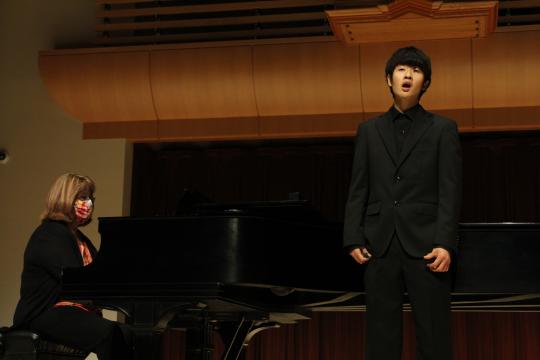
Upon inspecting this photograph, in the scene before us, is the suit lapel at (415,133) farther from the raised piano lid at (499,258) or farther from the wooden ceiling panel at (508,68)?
the wooden ceiling panel at (508,68)

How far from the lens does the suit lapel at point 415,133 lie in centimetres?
292

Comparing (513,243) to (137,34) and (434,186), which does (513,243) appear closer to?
(434,186)

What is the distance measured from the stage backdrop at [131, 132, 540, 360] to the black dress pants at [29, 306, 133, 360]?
3.29 metres

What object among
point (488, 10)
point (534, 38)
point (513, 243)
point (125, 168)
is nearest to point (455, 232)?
point (513, 243)

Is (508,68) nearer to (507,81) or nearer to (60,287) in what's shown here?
(507,81)

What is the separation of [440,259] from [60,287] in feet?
5.48

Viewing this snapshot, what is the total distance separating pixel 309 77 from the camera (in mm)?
6262

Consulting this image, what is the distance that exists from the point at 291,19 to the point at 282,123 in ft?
2.58

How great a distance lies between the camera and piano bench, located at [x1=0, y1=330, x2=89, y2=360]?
353cm

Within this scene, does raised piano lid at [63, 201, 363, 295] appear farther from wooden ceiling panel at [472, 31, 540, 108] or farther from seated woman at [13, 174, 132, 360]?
wooden ceiling panel at [472, 31, 540, 108]

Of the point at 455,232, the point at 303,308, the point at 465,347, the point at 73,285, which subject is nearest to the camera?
the point at 455,232

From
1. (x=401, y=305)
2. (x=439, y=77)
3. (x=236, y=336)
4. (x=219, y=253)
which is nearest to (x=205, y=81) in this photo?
(x=439, y=77)

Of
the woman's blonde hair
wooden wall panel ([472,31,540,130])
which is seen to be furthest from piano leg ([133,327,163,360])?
wooden wall panel ([472,31,540,130])

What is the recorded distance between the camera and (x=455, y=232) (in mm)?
2803
